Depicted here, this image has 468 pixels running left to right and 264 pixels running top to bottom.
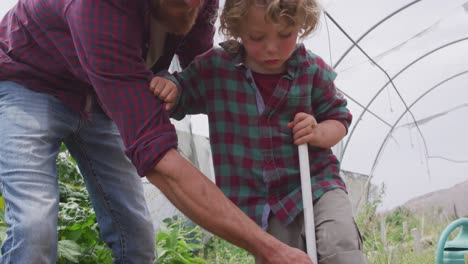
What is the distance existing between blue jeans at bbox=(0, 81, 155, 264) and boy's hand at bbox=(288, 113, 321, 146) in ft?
2.44

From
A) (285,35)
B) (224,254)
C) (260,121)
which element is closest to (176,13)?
(285,35)

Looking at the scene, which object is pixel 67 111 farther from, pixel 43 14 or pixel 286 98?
pixel 286 98

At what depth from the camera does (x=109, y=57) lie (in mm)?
1879

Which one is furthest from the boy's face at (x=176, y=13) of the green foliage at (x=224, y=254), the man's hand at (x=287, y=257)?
the green foliage at (x=224, y=254)

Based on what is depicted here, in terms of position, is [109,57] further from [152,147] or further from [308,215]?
[308,215]

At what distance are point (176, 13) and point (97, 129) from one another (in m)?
0.66

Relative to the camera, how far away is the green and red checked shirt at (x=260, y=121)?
2.20m

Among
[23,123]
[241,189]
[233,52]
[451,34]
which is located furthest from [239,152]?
[451,34]

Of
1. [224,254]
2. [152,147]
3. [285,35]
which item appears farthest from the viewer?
[224,254]

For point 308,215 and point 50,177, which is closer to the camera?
point 308,215

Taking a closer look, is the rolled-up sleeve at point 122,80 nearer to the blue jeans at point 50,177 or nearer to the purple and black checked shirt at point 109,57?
the purple and black checked shirt at point 109,57

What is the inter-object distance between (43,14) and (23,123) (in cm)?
34

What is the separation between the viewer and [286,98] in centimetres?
220

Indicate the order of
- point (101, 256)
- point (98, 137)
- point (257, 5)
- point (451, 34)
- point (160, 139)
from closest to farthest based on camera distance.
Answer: point (160, 139), point (257, 5), point (98, 137), point (101, 256), point (451, 34)
